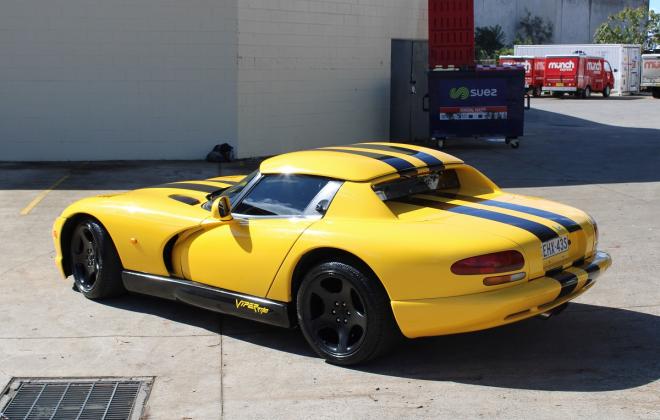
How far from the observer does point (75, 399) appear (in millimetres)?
5020

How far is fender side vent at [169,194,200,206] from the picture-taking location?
645cm

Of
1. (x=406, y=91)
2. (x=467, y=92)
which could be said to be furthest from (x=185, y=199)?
(x=406, y=91)

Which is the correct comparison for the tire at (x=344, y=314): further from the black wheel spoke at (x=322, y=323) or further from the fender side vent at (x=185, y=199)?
the fender side vent at (x=185, y=199)

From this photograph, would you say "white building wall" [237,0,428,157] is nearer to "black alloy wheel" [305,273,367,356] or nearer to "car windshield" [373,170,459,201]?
"car windshield" [373,170,459,201]

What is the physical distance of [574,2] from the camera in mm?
62094

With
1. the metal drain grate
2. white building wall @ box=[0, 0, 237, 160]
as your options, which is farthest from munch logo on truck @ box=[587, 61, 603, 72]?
the metal drain grate

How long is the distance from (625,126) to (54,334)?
2061 cm

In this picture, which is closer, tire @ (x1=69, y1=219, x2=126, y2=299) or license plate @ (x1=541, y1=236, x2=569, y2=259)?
license plate @ (x1=541, y1=236, x2=569, y2=259)

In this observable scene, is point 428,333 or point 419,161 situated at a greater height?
point 419,161

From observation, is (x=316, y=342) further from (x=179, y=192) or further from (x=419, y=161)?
(x=179, y=192)

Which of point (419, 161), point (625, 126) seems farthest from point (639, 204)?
point (625, 126)

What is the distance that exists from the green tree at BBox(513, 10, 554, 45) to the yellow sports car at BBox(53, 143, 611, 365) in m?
54.5

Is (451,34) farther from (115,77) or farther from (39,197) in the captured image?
(39,197)

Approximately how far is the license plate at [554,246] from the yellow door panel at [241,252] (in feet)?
4.84
